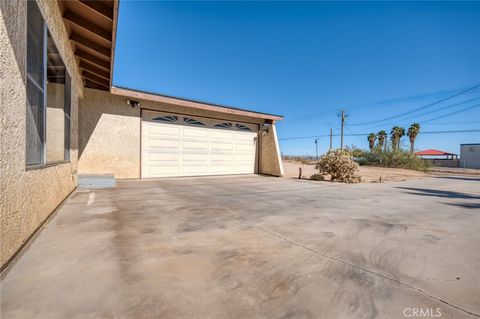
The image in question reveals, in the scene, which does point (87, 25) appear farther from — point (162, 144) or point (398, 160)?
point (398, 160)

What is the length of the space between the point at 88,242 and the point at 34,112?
2.09 metres

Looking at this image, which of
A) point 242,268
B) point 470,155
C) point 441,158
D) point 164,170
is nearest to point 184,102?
point 164,170

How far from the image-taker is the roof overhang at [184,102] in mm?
8039

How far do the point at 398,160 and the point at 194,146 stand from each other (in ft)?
86.6

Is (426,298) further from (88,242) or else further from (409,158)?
(409,158)

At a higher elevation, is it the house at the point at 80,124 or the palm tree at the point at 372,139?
the palm tree at the point at 372,139

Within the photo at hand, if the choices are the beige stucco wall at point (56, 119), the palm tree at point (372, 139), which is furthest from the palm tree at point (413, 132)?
the beige stucco wall at point (56, 119)

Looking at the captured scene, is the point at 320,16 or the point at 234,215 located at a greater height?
the point at 320,16

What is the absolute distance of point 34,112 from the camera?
119 inches

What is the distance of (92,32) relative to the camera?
4.88 meters

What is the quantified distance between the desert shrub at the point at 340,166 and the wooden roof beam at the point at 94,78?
33.9 ft

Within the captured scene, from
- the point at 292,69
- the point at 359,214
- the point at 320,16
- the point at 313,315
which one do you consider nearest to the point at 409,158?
the point at 292,69

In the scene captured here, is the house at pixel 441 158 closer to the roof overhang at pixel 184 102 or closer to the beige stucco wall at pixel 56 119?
the roof overhang at pixel 184 102

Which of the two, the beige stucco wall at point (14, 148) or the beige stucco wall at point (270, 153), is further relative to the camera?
the beige stucco wall at point (270, 153)
